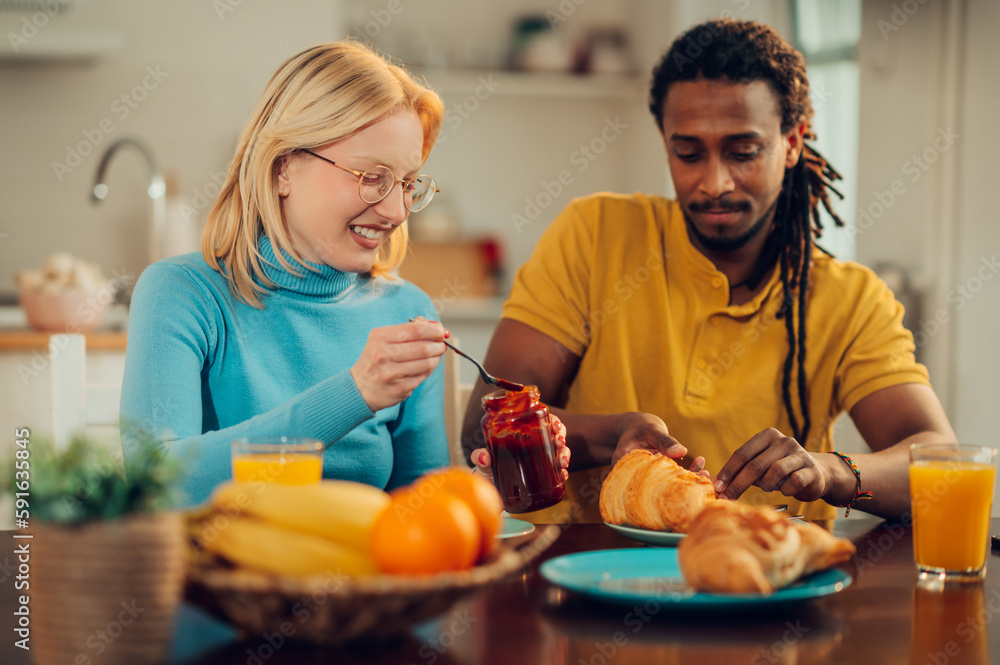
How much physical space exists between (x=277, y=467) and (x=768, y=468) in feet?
2.09

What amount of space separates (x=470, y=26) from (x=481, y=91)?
362 millimetres

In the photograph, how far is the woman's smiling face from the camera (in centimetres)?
141

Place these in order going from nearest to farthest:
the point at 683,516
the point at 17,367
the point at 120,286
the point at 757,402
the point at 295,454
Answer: the point at 295,454
the point at 683,516
the point at 757,402
the point at 17,367
the point at 120,286

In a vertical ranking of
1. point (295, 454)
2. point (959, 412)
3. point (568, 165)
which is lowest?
point (959, 412)

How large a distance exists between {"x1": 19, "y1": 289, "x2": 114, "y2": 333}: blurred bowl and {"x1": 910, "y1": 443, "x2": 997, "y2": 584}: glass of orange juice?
106 inches

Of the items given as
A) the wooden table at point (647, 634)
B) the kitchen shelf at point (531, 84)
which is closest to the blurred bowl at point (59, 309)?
the kitchen shelf at point (531, 84)

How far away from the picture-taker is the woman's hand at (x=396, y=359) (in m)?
1.14

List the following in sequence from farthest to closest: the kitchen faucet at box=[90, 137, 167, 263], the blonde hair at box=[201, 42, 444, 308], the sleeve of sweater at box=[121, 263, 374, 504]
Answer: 1. the kitchen faucet at box=[90, 137, 167, 263]
2. the blonde hair at box=[201, 42, 444, 308]
3. the sleeve of sweater at box=[121, 263, 374, 504]

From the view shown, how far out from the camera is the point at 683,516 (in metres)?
1.08

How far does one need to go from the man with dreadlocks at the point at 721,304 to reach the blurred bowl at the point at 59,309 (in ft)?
5.99

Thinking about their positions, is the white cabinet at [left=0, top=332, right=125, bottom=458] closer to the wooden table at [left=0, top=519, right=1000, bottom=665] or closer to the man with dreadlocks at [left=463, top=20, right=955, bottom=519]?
the man with dreadlocks at [left=463, top=20, right=955, bottom=519]

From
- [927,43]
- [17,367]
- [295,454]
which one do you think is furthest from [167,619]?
[927,43]

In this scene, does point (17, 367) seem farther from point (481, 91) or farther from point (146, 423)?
point (481, 91)

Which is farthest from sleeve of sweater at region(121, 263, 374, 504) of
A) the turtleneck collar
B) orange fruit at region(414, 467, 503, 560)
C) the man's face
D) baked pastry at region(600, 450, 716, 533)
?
the man's face
